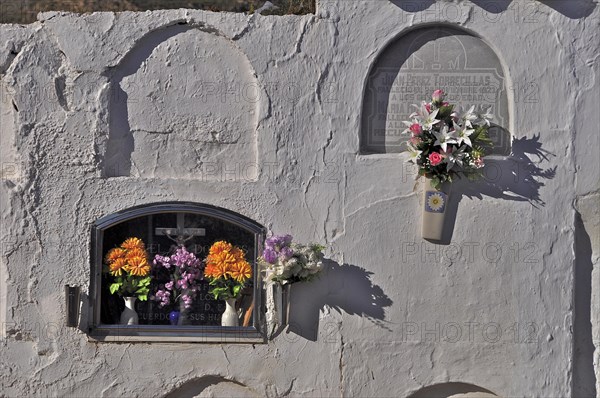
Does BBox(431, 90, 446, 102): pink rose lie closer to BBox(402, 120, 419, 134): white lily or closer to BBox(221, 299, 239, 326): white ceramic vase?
BBox(402, 120, 419, 134): white lily

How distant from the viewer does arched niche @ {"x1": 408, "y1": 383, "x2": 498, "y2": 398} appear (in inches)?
192

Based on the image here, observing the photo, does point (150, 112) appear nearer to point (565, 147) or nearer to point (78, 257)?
point (78, 257)

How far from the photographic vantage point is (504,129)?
492 centimetres

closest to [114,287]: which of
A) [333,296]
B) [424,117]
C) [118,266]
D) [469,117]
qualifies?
[118,266]

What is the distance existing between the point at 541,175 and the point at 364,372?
169cm

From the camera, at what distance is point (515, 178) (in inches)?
191

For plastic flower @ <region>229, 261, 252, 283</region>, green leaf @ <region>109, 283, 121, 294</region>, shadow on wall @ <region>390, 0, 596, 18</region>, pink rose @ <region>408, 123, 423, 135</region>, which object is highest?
shadow on wall @ <region>390, 0, 596, 18</region>

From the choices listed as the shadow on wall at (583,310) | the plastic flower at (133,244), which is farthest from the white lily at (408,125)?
the plastic flower at (133,244)

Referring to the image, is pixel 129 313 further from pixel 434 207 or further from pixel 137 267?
pixel 434 207

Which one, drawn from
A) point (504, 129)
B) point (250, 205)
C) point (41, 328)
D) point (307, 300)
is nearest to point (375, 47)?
point (504, 129)

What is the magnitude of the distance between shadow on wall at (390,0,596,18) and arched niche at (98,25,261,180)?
3.69 feet

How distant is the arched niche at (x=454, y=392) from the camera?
16.0 feet

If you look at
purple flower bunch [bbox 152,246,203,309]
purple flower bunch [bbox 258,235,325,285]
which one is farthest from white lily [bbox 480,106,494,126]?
purple flower bunch [bbox 152,246,203,309]

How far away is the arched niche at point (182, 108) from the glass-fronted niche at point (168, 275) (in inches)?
11.6
